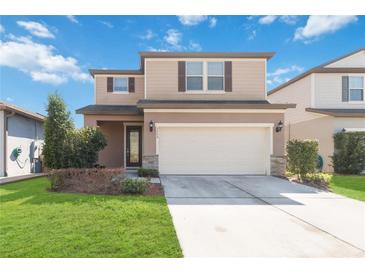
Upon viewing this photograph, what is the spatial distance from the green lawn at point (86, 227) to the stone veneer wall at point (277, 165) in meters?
6.73

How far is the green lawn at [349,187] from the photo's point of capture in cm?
817

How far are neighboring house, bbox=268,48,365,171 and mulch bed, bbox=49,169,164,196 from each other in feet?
37.3

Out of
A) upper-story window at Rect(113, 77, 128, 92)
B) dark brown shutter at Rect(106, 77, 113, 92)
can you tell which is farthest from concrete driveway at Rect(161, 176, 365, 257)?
dark brown shutter at Rect(106, 77, 113, 92)

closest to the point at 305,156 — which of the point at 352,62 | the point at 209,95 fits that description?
the point at 209,95

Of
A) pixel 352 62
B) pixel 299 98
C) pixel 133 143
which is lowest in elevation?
pixel 133 143

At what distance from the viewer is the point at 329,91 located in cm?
1541

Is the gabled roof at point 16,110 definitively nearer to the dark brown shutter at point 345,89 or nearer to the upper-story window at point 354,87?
the dark brown shutter at point 345,89

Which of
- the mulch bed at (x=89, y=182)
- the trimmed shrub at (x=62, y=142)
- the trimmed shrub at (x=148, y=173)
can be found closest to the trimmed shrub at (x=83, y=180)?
the mulch bed at (x=89, y=182)

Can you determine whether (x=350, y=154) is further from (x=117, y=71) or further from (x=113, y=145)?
(x=117, y=71)

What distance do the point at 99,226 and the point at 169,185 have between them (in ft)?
14.7

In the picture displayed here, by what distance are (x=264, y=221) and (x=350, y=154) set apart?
10.2 metres

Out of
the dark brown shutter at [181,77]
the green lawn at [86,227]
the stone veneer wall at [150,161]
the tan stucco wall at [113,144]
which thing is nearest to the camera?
the green lawn at [86,227]

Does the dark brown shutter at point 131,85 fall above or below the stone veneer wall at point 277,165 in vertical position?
above
